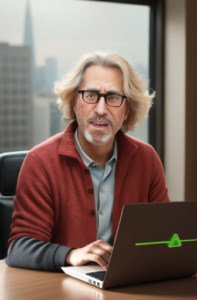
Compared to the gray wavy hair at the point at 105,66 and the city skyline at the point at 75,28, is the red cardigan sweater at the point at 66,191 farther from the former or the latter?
the city skyline at the point at 75,28

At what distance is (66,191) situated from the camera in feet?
6.51

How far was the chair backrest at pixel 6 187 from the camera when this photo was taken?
2217mm

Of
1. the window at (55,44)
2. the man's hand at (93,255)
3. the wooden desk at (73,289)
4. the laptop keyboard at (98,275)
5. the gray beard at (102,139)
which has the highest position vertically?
the window at (55,44)

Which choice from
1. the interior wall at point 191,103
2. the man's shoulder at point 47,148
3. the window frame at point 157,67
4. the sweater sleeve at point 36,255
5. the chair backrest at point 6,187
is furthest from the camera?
the window frame at point 157,67

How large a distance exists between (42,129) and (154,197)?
1.36m

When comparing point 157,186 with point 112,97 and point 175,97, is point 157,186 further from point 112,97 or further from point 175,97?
point 175,97

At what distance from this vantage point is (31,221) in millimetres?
1836

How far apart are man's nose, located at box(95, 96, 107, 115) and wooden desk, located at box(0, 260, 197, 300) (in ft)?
2.31

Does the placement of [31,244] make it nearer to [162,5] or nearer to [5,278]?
[5,278]

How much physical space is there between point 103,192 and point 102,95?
0.38 m

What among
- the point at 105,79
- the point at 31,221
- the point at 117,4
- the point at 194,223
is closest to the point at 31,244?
the point at 31,221

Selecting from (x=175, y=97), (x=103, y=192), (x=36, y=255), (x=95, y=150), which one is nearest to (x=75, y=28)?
(x=175, y=97)

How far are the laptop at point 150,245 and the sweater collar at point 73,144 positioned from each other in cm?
59

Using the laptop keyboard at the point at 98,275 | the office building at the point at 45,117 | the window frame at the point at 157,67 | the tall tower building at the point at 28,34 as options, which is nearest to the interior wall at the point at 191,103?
A: the window frame at the point at 157,67
